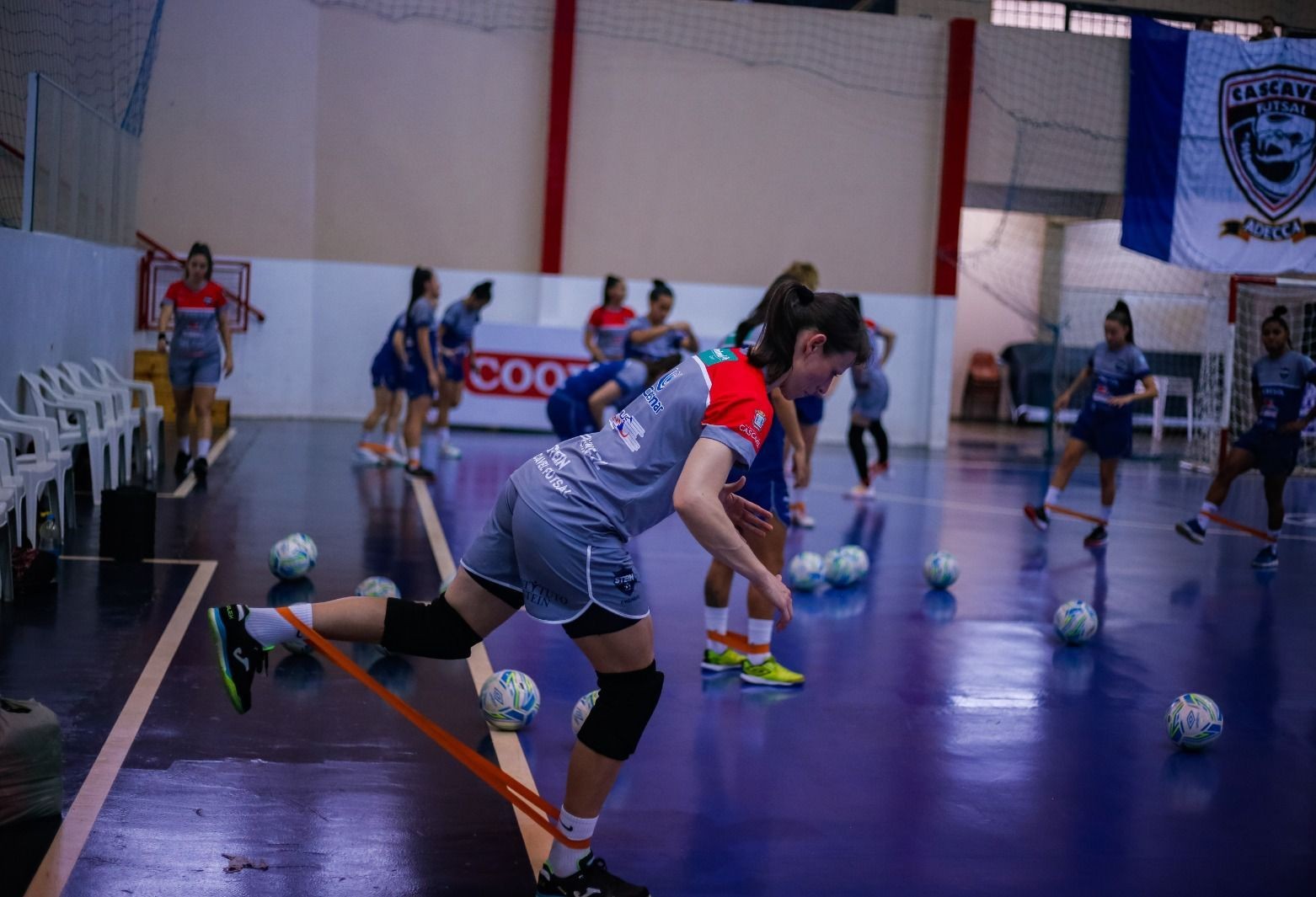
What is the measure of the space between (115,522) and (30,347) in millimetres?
2243

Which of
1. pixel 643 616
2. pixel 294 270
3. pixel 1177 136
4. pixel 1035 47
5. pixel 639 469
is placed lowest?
pixel 643 616

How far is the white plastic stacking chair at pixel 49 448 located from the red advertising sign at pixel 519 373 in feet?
31.6

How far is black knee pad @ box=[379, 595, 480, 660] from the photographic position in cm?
390

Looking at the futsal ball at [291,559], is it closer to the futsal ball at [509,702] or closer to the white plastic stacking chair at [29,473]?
the white plastic stacking chair at [29,473]

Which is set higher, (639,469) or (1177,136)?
(1177,136)

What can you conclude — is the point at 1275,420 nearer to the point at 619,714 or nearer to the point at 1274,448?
the point at 1274,448

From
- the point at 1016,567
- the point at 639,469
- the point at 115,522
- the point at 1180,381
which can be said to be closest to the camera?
the point at 639,469

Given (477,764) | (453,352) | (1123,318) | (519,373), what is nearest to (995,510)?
(1123,318)

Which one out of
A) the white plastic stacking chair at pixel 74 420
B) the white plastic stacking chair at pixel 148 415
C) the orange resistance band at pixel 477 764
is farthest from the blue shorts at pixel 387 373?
the orange resistance band at pixel 477 764

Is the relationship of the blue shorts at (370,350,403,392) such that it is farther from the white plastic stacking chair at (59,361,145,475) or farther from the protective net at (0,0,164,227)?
the protective net at (0,0,164,227)

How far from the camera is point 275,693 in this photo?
566cm

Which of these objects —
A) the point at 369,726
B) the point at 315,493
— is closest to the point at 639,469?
the point at 369,726

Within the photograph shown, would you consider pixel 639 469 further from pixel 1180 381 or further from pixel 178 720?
pixel 1180 381

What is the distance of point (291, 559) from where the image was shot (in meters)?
7.74
